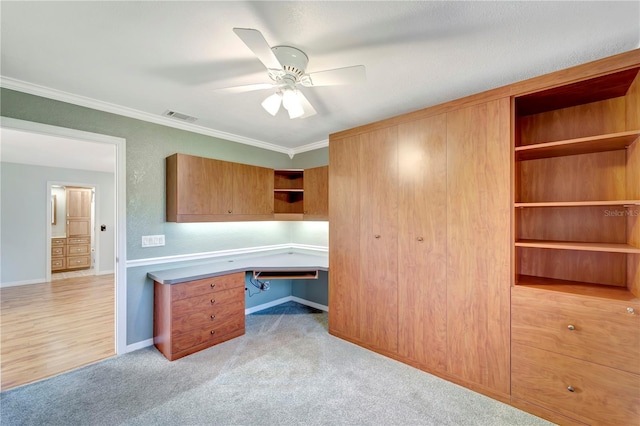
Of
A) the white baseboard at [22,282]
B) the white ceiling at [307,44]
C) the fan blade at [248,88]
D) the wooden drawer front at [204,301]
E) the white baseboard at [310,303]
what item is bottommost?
the white baseboard at [310,303]

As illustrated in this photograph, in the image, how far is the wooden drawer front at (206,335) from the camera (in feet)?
8.56

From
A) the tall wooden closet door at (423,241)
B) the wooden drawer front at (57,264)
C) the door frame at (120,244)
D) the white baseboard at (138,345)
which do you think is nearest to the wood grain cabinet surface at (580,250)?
the tall wooden closet door at (423,241)

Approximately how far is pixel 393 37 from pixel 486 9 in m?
0.49

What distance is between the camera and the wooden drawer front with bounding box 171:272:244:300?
260 centimetres

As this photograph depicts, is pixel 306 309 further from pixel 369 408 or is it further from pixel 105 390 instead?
pixel 105 390

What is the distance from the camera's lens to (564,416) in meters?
1.78

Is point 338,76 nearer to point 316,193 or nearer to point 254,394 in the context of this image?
point 316,193

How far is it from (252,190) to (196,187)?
29.2 inches

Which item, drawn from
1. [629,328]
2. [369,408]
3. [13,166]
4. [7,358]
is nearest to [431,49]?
[629,328]

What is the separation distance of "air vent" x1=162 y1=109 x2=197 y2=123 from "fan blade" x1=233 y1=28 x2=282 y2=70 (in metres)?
1.71

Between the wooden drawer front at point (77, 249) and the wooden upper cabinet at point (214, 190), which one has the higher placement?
the wooden upper cabinet at point (214, 190)

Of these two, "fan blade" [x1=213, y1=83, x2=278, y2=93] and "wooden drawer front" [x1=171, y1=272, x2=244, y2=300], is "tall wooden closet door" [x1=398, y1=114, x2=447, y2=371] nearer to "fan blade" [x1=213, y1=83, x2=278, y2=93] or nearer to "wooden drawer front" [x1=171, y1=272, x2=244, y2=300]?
"fan blade" [x1=213, y1=83, x2=278, y2=93]

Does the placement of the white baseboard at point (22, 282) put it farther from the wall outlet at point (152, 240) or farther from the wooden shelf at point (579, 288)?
the wooden shelf at point (579, 288)

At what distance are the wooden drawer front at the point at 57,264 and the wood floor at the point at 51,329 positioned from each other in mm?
1363
